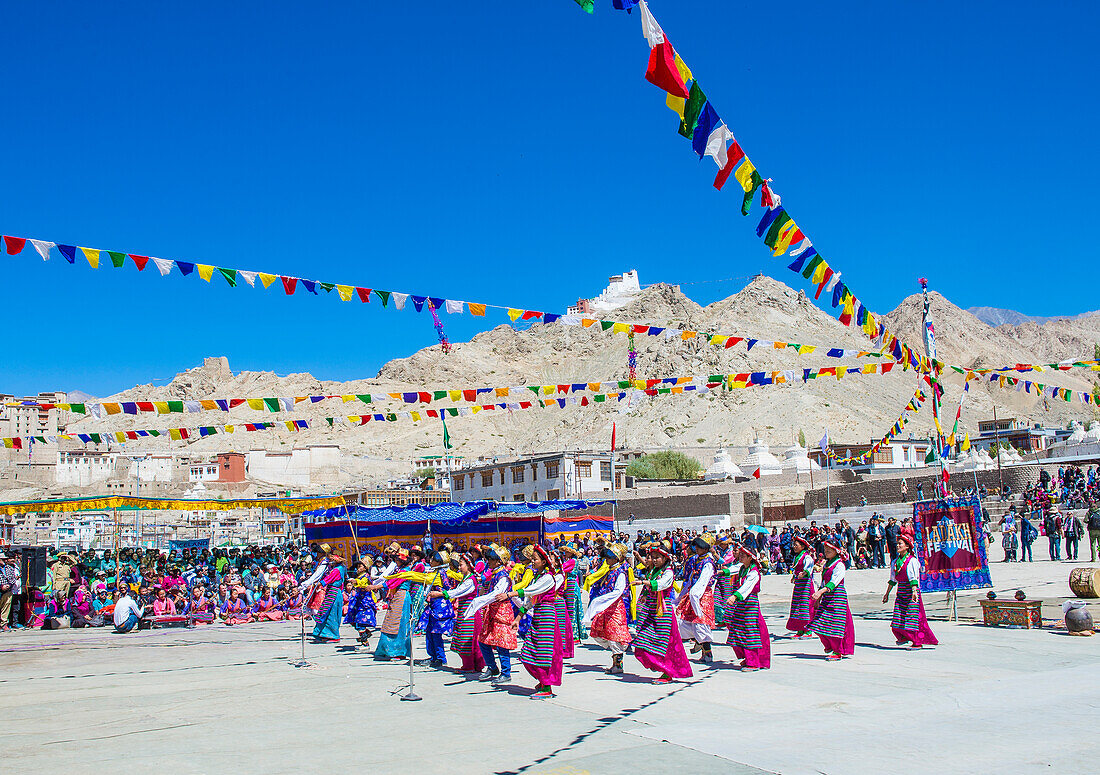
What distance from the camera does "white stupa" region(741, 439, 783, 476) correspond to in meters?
66.8

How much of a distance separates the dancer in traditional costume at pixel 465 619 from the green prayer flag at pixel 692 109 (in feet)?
18.0

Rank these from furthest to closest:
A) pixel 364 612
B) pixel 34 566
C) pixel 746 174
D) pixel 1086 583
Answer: pixel 34 566
pixel 1086 583
pixel 364 612
pixel 746 174

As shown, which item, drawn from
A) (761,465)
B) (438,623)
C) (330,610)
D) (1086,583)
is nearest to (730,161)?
(438,623)

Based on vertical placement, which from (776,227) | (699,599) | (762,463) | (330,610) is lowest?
(330,610)

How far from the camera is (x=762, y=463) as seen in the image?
6819 cm

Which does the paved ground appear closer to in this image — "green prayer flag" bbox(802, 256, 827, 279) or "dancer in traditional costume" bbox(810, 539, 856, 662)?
"dancer in traditional costume" bbox(810, 539, 856, 662)

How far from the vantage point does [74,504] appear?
82.3 ft

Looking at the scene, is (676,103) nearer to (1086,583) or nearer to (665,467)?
(1086,583)

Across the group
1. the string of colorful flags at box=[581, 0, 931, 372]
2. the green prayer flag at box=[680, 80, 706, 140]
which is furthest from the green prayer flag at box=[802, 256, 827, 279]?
the green prayer flag at box=[680, 80, 706, 140]

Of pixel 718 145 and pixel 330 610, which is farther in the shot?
pixel 330 610

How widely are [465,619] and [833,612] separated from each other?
4602 mm

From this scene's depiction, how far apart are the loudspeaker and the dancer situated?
1789 centimetres

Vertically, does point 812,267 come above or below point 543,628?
above

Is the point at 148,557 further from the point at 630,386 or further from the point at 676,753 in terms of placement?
the point at 676,753
